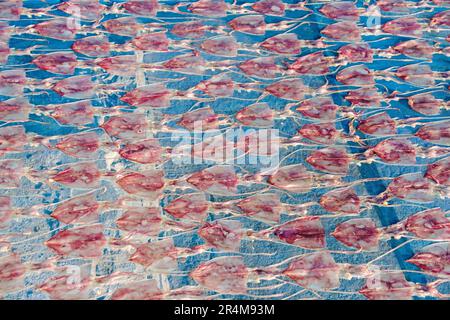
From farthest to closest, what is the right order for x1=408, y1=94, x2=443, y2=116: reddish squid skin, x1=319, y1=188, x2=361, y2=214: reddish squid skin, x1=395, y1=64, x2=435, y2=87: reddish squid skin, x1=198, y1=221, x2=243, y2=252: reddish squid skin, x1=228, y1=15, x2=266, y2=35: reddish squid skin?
x1=228, y1=15, x2=266, y2=35: reddish squid skin, x1=395, y1=64, x2=435, y2=87: reddish squid skin, x1=408, y1=94, x2=443, y2=116: reddish squid skin, x1=319, y1=188, x2=361, y2=214: reddish squid skin, x1=198, y1=221, x2=243, y2=252: reddish squid skin

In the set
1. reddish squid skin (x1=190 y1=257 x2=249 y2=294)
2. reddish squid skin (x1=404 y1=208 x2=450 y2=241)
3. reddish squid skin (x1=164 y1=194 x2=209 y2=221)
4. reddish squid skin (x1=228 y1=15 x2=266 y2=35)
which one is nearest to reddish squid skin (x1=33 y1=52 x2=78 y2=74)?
reddish squid skin (x1=228 y1=15 x2=266 y2=35)

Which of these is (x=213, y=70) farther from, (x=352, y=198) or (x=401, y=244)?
(x=401, y=244)

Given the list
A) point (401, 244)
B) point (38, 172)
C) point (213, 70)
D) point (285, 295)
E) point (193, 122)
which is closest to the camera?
point (285, 295)

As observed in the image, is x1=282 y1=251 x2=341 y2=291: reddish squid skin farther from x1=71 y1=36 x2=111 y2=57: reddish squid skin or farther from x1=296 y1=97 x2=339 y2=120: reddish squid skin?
x1=71 y1=36 x2=111 y2=57: reddish squid skin

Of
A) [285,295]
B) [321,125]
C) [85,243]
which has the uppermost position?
[321,125]

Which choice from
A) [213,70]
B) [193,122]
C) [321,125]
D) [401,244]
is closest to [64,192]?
[193,122]

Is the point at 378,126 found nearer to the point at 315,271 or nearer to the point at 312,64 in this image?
the point at 312,64

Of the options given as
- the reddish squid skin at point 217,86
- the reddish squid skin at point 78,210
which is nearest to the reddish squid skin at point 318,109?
the reddish squid skin at point 217,86
